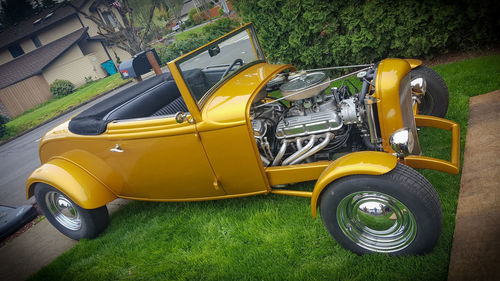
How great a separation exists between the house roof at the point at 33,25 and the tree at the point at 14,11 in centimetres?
267

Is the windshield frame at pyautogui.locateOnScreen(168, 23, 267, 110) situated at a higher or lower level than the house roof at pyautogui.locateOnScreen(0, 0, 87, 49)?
lower

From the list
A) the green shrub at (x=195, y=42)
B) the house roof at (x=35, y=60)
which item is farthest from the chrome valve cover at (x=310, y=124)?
the house roof at (x=35, y=60)

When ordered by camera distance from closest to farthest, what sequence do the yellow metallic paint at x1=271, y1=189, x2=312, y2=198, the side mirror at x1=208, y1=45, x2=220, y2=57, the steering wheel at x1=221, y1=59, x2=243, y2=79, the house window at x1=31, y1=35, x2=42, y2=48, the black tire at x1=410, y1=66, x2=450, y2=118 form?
the yellow metallic paint at x1=271, y1=189, x2=312, y2=198, the side mirror at x1=208, y1=45, x2=220, y2=57, the steering wheel at x1=221, y1=59, x2=243, y2=79, the black tire at x1=410, y1=66, x2=450, y2=118, the house window at x1=31, y1=35, x2=42, y2=48

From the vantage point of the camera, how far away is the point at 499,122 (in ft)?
9.24

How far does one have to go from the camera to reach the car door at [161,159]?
2.48 meters

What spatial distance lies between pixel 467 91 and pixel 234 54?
121 inches

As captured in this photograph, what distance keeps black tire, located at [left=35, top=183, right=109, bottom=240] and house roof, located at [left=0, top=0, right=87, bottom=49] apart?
12.6 m

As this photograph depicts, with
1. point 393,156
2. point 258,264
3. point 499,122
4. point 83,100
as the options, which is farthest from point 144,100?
point 83,100

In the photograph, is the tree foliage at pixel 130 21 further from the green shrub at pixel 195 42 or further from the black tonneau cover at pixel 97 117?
the green shrub at pixel 195 42

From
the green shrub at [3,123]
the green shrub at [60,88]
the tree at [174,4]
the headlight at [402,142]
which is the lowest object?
the headlight at [402,142]

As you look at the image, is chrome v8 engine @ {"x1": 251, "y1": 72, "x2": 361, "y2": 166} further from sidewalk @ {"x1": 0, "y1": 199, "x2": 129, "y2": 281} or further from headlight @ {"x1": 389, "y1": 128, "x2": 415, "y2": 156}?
sidewalk @ {"x1": 0, "y1": 199, "x2": 129, "y2": 281}

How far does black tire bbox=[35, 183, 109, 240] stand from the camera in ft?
10.4

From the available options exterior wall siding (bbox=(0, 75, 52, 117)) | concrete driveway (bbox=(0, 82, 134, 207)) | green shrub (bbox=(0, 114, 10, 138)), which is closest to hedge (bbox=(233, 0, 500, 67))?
concrete driveway (bbox=(0, 82, 134, 207))

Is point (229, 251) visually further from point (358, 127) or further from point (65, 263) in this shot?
point (65, 263)
